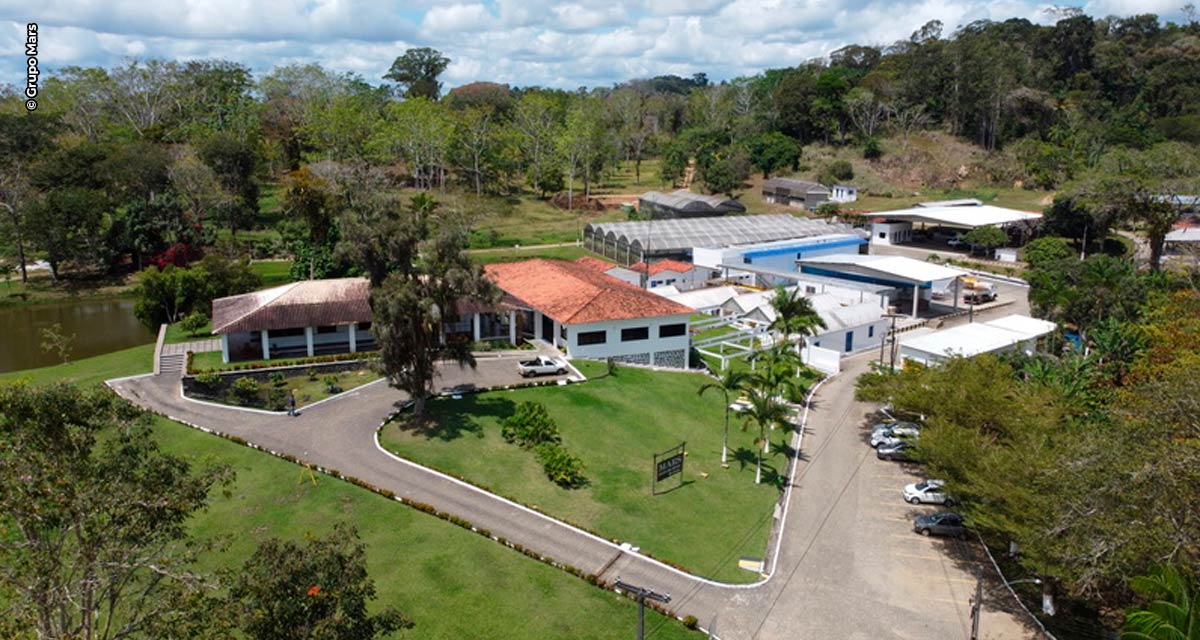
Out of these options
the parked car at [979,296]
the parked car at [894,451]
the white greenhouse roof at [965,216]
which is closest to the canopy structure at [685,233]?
the white greenhouse roof at [965,216]

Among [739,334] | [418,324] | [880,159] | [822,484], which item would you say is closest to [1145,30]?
[880,159]

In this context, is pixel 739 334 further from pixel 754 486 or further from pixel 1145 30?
pixel 1145 30

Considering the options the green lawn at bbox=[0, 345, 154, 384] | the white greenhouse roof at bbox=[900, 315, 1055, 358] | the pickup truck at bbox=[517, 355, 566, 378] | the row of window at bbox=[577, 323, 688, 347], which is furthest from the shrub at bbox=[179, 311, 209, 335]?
the white greenhouse roof at bbox=[900, 315, 1055, 358]

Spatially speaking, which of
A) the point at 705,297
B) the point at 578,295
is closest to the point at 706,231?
the point at 705,297

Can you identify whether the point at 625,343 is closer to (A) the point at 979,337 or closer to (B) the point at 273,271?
(A) the point at 979,337

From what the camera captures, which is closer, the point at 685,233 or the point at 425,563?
the point at 425,563

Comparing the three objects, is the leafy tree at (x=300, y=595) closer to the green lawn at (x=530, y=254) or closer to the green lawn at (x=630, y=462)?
the green lawn at (x=630, y=462)

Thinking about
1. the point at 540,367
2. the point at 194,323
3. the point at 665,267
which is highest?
the point at 665,267
